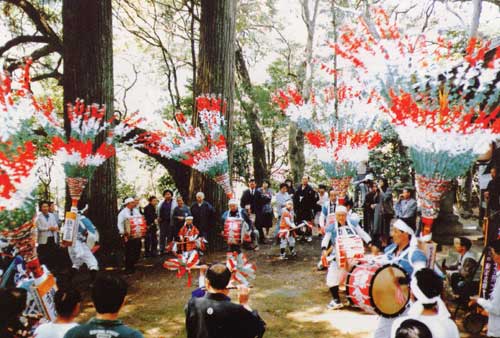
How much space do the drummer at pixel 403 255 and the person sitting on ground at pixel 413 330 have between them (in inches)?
64.0

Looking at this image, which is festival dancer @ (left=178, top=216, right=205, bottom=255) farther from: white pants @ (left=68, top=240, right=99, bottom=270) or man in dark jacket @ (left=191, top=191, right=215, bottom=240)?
white pants @ (left=68, top=240, right=99, bottom=270)

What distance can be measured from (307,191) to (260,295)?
14.4 ft

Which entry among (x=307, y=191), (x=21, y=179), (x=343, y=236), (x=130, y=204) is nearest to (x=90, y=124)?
(x=130, y=204)

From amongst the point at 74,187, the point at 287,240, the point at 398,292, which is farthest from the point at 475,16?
the point at 74,187

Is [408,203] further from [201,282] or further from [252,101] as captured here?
[252,101]

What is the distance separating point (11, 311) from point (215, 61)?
8.16 metres

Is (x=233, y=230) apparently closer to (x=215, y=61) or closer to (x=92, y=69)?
(x=215, y=61)

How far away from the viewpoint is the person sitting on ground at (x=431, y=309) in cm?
289

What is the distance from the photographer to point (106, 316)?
268cm

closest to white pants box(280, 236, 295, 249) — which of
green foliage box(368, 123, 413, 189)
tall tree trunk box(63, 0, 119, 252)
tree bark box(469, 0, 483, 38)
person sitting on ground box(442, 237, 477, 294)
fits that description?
tall tree trunk box(63, 0, 119, 252)

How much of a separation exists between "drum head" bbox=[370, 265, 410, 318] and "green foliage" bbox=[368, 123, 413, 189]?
29.8 ft

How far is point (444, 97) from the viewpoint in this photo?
13.4 feet

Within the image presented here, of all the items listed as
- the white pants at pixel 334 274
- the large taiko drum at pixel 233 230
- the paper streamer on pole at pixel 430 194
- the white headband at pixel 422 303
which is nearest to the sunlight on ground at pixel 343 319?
the white pants at pixel 334 274

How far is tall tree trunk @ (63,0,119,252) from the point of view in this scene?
9.42 meters
